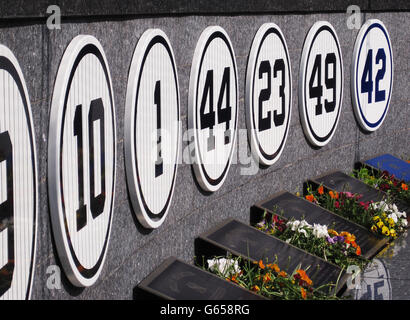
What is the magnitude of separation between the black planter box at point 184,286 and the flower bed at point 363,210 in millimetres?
2749

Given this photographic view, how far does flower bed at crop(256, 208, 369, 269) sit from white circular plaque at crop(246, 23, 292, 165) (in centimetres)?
65

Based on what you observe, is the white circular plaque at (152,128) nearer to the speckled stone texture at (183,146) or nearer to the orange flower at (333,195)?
the speckled stone texture at (183,146)

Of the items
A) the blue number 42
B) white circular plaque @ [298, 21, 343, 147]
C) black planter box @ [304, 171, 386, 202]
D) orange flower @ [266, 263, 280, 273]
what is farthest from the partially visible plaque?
orange flower @ [266, 263, 280, 273]

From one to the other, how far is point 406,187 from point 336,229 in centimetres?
196

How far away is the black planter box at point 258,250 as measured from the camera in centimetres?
652

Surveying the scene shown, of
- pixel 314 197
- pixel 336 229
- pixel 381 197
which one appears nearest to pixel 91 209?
pixel 336 229

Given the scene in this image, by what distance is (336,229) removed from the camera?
786cm

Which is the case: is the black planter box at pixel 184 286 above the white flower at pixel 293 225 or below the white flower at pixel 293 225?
above

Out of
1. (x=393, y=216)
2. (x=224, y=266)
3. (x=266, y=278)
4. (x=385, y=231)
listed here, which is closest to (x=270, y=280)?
(x=266, y=278)

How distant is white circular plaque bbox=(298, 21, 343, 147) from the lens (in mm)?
8445

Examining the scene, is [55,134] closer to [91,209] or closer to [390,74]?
[91,209]

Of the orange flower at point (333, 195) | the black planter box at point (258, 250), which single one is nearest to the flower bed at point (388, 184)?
the orange flower at point (333, 195)

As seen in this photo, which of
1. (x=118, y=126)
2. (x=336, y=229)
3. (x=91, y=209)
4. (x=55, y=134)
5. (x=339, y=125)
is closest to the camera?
(x=55, y=134)

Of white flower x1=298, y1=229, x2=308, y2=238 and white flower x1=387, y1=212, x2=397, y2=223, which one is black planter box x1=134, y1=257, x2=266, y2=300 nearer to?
white flower x1=298, y1=229, x2=308, y2=238
